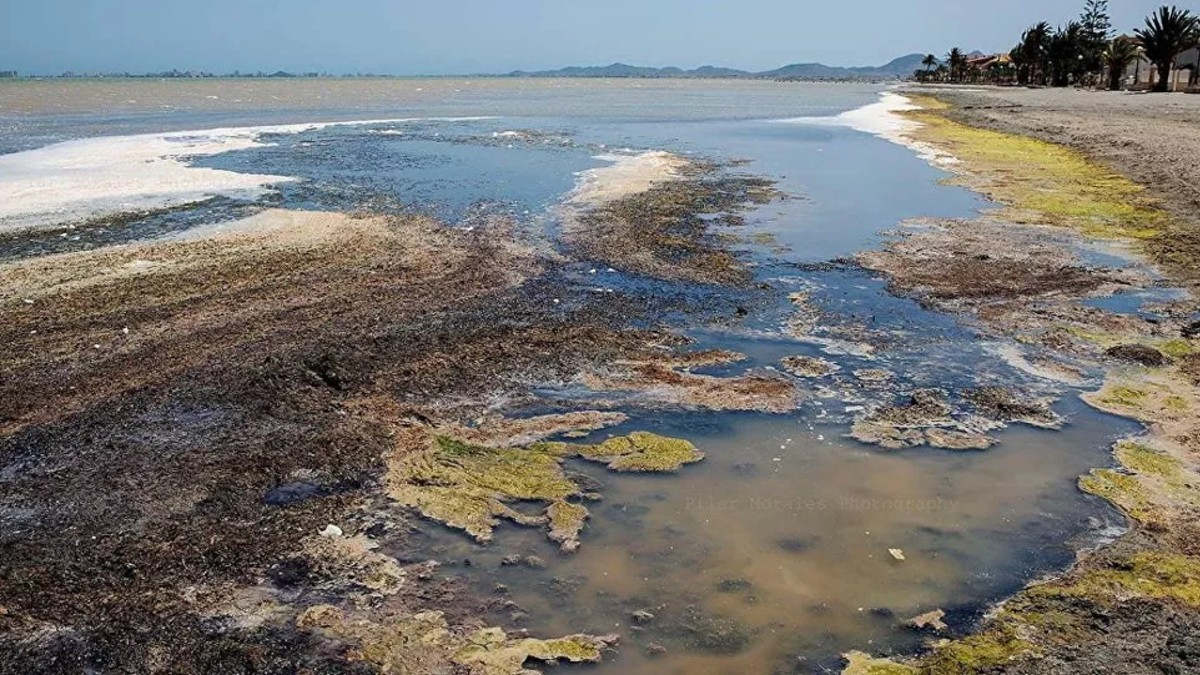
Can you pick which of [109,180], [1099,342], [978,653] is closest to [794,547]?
[978,653]

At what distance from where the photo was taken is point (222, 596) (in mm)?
4777

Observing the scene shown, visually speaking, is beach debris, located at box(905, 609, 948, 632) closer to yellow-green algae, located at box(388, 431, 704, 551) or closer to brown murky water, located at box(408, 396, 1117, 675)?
brown murky water, located at box(408, 396, 1117, 675)

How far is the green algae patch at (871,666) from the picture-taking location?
4.38 metres

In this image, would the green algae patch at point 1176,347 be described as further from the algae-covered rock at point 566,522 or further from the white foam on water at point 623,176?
the white foam on water at point 623,176

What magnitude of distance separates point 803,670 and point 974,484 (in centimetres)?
265

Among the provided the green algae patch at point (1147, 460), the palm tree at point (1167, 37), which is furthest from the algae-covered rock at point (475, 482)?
the palm tree at point (1167, 37)

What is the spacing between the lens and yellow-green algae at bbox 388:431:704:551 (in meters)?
5.78

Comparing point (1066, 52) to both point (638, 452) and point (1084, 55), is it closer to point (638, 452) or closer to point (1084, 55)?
point (1084, 55)

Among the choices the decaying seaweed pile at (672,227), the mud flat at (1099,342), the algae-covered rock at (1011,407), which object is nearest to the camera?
the mud flat at (1099,342)

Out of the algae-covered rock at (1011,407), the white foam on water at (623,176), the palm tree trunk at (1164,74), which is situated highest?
the palm tree trunk at (1164,74)

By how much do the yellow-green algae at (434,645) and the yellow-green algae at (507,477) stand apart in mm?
924

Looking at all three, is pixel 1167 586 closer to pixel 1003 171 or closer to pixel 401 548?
pixel 401 548

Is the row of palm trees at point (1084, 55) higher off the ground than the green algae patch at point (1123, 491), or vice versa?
the row of palm trees at point (1084, 55)

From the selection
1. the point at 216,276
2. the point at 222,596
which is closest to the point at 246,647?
the point at 222,596
